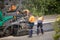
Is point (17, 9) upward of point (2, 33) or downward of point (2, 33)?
upward

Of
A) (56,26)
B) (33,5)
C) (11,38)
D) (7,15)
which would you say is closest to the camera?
(56,26)

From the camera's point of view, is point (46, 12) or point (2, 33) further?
point (46, 12)

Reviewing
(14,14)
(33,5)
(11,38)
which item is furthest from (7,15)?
(33,5)

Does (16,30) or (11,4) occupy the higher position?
(11,4)

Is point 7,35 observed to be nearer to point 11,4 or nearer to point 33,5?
point 11,4

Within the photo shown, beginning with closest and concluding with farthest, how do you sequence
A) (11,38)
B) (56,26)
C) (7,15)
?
(56,26) < (11,38) < (7,15)

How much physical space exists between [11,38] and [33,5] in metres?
6.65

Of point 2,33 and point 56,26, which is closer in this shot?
point 56,26

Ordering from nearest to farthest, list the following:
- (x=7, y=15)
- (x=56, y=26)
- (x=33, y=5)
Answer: (x=56, y=26) → (x=7, y=15) → (x=33, y=5)

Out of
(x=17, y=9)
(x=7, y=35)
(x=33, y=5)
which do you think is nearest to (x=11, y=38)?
(x=7, y=35)

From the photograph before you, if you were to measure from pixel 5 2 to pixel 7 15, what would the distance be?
1.07 metres

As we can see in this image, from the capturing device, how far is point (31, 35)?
57.7 feet

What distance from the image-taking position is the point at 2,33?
18.4 metres

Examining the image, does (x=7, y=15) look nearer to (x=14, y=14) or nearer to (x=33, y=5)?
(x=14, y=14)
